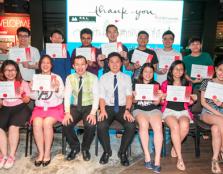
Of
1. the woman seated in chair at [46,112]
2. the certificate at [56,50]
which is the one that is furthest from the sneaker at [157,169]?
the certificate at [56,50]

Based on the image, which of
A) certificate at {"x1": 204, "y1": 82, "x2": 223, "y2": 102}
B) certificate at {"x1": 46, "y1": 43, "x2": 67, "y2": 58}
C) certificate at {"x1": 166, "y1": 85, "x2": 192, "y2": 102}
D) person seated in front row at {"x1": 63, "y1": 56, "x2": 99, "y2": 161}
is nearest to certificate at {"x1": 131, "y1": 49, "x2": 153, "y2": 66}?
certificate at {"x1": 166, "y1": 85, "x2": 192, "y2": 102}

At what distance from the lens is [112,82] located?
4.17m

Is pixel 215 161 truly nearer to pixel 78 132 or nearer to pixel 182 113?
pixel 182 113

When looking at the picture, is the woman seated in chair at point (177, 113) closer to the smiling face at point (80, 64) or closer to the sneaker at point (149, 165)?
the sneaker at point (149, 165)

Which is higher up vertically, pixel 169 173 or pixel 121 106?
pixel 121 106

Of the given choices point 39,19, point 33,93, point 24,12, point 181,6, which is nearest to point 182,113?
point 33,93

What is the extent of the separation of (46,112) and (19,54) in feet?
3.87

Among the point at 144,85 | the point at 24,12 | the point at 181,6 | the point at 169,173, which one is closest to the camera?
the point at 169,173

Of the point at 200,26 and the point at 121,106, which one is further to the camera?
the point at 200,26

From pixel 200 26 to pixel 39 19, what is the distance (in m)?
3.53

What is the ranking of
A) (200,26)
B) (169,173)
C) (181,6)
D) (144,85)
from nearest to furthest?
1. (169,173)
2. (144,85)
3. (181,6)
4. (200,26)

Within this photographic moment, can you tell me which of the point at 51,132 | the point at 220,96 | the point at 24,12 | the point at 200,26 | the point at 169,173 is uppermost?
the point at 24,12

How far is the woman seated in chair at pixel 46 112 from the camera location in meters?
3.80

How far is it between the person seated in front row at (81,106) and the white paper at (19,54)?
3.06ft
